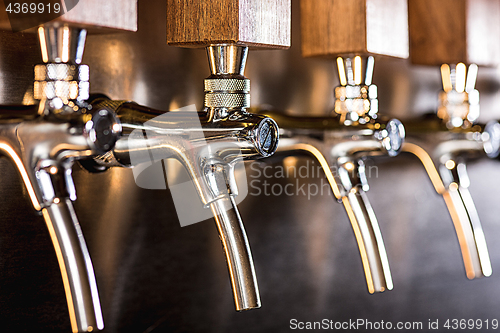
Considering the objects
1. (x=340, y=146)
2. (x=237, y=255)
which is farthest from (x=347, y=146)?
(x=237, y=255)

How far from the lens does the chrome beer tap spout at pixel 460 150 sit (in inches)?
26.8

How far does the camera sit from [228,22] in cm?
48

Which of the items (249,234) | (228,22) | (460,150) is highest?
(228,22)

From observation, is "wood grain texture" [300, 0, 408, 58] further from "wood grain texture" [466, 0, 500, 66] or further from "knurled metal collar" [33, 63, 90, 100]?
"knurled metal collar" [33, 63, 90, 100]

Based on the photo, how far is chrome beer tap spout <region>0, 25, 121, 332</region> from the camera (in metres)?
0.40

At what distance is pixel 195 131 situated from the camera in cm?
Answer: 47

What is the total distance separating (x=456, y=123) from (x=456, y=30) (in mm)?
155

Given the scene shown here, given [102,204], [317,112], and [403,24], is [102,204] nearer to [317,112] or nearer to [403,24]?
[317,112]

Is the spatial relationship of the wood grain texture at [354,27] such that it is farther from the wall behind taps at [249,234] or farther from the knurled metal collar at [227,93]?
the knurled metal collar at [227,93]

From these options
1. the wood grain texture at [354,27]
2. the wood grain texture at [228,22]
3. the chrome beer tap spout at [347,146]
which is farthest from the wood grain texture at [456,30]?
the wood grain texture at [228,22]

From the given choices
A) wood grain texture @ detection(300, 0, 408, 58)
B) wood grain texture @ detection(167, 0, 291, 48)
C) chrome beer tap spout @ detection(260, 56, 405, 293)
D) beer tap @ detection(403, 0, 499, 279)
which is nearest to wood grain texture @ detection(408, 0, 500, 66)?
beer tap @ detection(403, 0, 499, 279)

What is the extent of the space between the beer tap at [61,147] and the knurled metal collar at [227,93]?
106 mm

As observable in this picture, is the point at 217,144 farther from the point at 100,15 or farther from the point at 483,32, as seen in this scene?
the point at 483,32

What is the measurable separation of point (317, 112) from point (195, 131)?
0.41m
